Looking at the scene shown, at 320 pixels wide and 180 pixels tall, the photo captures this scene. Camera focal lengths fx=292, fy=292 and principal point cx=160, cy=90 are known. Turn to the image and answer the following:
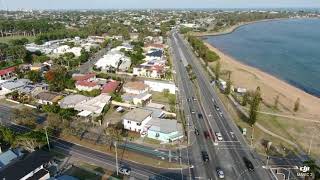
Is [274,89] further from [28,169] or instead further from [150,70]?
[28,169]

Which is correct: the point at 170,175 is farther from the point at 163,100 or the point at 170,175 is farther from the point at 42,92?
the point at 42,92

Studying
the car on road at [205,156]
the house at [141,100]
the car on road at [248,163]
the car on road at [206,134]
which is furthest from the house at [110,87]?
the car on road at [248,163]

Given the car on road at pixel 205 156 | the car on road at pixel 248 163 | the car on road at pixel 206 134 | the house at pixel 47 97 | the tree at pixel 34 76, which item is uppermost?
the tree at pixel 34 76

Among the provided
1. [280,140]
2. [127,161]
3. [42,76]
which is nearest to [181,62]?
[42,76]

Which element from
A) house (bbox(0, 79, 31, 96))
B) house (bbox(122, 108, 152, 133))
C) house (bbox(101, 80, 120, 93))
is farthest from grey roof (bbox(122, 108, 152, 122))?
house (bbox(0, 79, 31, 96))

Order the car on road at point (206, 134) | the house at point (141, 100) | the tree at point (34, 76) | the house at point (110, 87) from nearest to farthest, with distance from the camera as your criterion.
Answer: the car on road at point (206, 134) < the house at point (141, 100) < the house at point (110, 87) < the tree at point (34, 76)

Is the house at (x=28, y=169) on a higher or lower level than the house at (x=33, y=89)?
lower

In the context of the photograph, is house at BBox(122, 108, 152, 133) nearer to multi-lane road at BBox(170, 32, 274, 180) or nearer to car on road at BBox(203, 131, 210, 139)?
multi-lane road at BBox(170, 32, 274, 180)

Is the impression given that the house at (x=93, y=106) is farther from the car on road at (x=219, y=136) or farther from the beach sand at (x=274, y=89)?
the beach sand at (x=274, y=89)
